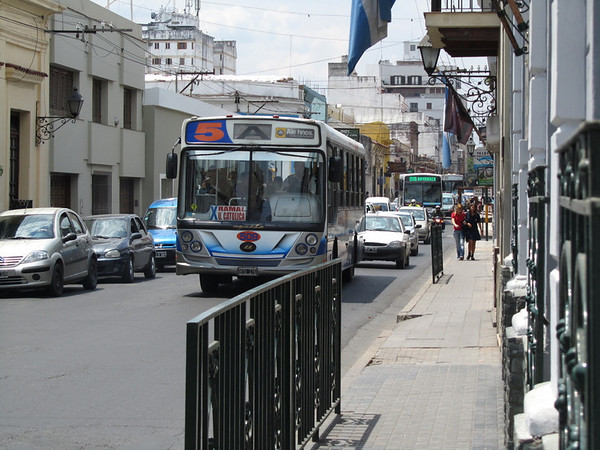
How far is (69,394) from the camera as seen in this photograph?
8.49 meters

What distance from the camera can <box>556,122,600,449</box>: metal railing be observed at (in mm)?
1866

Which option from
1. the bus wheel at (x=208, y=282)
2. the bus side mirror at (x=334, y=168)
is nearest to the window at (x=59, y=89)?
the bus wheel at (x=208, y=282)

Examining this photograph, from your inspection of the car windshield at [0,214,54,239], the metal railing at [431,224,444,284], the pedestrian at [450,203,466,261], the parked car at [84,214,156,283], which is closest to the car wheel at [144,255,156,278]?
the parked car at [84,214,156,283]

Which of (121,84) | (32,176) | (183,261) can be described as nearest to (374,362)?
(183,261)

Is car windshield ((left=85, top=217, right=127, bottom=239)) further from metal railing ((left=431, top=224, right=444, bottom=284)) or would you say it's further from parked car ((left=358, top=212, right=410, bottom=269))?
metal railing ((left=431, top=224, right=444, bottom=284))

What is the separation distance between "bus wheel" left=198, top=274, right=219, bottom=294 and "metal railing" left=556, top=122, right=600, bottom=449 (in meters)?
15.7

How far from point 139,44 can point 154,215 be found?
44.7ft

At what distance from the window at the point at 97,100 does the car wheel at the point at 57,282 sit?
19.1 meters

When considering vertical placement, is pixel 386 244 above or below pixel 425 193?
below

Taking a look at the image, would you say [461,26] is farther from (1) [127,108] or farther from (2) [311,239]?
(1) [127,108]

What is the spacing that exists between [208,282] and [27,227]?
3.67m

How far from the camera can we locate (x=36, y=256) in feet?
57.6

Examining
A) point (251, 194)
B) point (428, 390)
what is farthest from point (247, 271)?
point (428, 390)

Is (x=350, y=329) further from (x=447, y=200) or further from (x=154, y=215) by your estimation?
(x=447, y=200)
